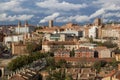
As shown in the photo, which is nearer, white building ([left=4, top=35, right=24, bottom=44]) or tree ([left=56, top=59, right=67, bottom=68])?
tree ([left=56, top=59, right=67, bottom=68])

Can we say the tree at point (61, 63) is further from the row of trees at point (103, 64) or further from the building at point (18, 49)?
the building at point (18, 49)

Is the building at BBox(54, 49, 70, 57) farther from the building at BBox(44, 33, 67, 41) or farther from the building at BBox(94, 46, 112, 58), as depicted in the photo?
the building at BBox(44, 33, 67, 41)

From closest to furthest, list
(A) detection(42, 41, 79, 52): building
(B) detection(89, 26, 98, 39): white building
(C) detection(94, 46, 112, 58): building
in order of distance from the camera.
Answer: (C) detection(94, 46, 112, 58): building → (A) detection(42, 41, 79, 52): building → (B) detection(89, 26, 98, 39): white building

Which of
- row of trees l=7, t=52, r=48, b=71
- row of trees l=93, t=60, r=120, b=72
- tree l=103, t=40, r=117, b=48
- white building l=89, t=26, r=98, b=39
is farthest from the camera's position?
white building l=89, t=26, r=98, b=39

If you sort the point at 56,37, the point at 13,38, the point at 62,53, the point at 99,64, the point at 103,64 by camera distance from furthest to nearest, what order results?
the point at 13,38 < the point at 56,37 < the point at 62,53 < the point at 103,64 < the point at 99,64

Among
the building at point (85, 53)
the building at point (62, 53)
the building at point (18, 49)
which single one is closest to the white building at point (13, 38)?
the building at point (18, 49)

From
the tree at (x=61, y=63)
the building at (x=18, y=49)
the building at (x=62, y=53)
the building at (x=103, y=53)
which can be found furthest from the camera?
the building at (x=18, y=49)

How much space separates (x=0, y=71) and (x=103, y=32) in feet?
67.7

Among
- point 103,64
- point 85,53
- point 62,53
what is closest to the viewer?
point 103,64

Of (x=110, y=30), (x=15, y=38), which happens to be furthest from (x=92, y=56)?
(x=15, y=38)

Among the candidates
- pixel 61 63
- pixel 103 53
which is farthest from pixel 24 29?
pixel 61 63

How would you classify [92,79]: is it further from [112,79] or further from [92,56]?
[92,56]

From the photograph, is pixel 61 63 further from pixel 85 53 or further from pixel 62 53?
pixel 85 53

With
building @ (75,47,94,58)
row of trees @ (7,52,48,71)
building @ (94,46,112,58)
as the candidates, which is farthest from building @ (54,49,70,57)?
row of trees @ (7,52,48,71)
